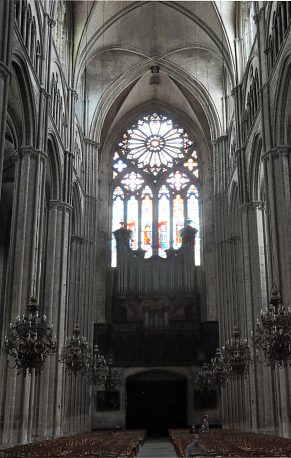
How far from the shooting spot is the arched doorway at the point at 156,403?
3809cm

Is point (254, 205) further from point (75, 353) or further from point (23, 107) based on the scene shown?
point (23, 107)

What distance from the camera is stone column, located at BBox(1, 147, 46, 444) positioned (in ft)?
65.5

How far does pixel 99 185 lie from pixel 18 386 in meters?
23.1

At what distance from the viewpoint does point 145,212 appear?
138 ft

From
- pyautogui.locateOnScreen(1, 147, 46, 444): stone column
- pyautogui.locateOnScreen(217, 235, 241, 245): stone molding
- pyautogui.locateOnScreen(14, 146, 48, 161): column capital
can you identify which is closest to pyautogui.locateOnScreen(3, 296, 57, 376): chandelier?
pyautogui.locateOnScreen(1, 147, 46, 444): stone column

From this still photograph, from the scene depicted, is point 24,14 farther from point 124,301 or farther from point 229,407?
point 229,407

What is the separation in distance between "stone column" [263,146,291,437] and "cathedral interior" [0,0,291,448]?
6 cm

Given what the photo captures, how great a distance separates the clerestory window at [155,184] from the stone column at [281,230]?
55.6 ft

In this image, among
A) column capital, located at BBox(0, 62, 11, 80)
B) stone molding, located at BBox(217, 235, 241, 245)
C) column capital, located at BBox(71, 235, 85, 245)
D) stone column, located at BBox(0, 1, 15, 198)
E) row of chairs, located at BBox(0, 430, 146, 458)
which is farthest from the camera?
stone molding, located at BBox(217, 235, 241, 245)

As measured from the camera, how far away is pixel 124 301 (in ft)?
127

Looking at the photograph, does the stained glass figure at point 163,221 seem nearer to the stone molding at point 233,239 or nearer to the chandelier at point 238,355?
the stone molding at point 233,239

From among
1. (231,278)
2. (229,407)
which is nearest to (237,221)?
(231,278)

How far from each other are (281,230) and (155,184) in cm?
2077

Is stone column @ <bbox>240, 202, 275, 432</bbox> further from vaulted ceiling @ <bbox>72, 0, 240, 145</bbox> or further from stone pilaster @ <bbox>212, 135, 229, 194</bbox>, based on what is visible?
vaulted ceiling @ <bbox>72, 0, 240, 145</bbox>
